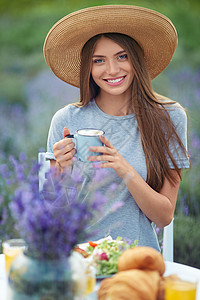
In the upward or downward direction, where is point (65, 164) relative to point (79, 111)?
downward

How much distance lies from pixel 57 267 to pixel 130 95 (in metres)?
1.36

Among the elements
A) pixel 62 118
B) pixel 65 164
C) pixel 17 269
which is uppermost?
pixel 62 118

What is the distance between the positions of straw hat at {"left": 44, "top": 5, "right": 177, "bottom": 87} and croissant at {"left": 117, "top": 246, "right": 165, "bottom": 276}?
120 cm

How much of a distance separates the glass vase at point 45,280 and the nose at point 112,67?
115 cm

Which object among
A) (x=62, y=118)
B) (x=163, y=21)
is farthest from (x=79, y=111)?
(x=163, y=21)

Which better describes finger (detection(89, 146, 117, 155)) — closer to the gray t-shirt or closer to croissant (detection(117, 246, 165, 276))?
the gray t-shirt

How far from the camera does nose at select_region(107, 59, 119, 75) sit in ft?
6.26

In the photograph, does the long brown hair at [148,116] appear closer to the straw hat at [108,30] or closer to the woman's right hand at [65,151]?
the straw hat at [108,30]

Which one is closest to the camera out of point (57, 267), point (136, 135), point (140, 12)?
point (57, 267)

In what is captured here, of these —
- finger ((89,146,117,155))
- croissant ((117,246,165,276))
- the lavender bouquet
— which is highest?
finger ((89,146,117,155))

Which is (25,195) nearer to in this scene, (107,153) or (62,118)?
(107,153)

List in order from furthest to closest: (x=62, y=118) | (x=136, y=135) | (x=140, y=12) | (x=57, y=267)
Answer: (x=62, y=118) < (x=136, y=135) < (x=140, y=12) < (x=57, y=267)

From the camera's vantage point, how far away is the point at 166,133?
2.01 m

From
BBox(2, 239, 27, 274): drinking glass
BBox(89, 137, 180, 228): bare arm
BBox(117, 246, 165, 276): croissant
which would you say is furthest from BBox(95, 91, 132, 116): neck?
BBox(117, 246, 165, 276): croissant
